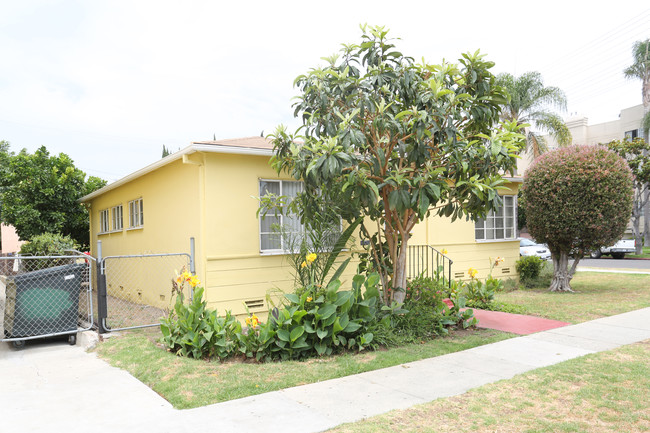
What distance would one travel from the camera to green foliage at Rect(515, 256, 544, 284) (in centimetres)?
1377

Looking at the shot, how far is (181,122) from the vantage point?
1583 inches

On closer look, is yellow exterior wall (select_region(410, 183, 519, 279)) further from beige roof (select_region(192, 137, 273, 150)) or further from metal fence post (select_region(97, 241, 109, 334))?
metal fence post (select_region(97, 241, 109, 334))

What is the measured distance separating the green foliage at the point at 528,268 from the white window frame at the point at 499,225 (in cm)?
76

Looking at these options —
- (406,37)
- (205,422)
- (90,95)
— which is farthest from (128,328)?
(90,95)

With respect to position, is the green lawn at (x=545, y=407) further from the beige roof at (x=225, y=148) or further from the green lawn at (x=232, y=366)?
the beige roof at (x=225, y=148)

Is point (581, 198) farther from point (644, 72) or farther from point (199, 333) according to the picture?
point (644, 72)

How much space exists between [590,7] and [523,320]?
288 inches

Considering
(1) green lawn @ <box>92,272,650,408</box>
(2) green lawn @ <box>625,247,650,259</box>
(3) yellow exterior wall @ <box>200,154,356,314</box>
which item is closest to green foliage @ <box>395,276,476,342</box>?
(1) green lawn @ <box>92,272,650,408</box>

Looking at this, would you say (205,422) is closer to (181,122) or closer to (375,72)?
(375,72)

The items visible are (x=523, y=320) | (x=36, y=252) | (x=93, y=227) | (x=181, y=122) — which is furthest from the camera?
(x=181, y=122)

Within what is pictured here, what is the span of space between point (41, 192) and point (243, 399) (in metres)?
13.3

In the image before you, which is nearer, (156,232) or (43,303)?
(43,303)

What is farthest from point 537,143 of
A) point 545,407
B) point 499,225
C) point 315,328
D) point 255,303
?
point 545,407

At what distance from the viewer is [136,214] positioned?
12203 mm
